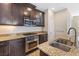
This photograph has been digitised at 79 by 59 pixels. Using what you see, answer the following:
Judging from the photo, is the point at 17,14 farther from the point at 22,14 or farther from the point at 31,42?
the point at 31,42

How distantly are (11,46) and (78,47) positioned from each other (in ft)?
2.98

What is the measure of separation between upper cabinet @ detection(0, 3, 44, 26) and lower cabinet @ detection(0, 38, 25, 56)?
0.85ft

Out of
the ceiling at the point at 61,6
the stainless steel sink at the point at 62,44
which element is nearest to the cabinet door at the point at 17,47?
the stainless steel sink at the point at 62,44

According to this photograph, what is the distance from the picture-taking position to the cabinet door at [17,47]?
149cm

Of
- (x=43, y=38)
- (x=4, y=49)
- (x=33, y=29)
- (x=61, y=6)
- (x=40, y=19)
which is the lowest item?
(x=4, y=49)

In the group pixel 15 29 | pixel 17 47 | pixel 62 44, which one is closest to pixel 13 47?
pixel 17 47

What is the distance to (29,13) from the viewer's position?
151cm

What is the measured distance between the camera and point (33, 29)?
149cm

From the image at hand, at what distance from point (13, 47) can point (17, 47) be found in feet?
0.20

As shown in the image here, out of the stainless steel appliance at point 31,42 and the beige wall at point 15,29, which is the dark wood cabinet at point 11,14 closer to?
the beige wall at point 15,29

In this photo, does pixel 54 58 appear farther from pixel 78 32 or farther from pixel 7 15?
pixel 7 15

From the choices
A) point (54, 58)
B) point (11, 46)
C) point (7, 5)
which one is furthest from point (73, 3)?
point (11, 46)

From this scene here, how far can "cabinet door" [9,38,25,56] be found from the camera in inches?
58.5

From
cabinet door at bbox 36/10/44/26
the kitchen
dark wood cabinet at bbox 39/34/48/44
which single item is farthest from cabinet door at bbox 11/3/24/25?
dark wood cabinet at bbox 39/34/48/44
